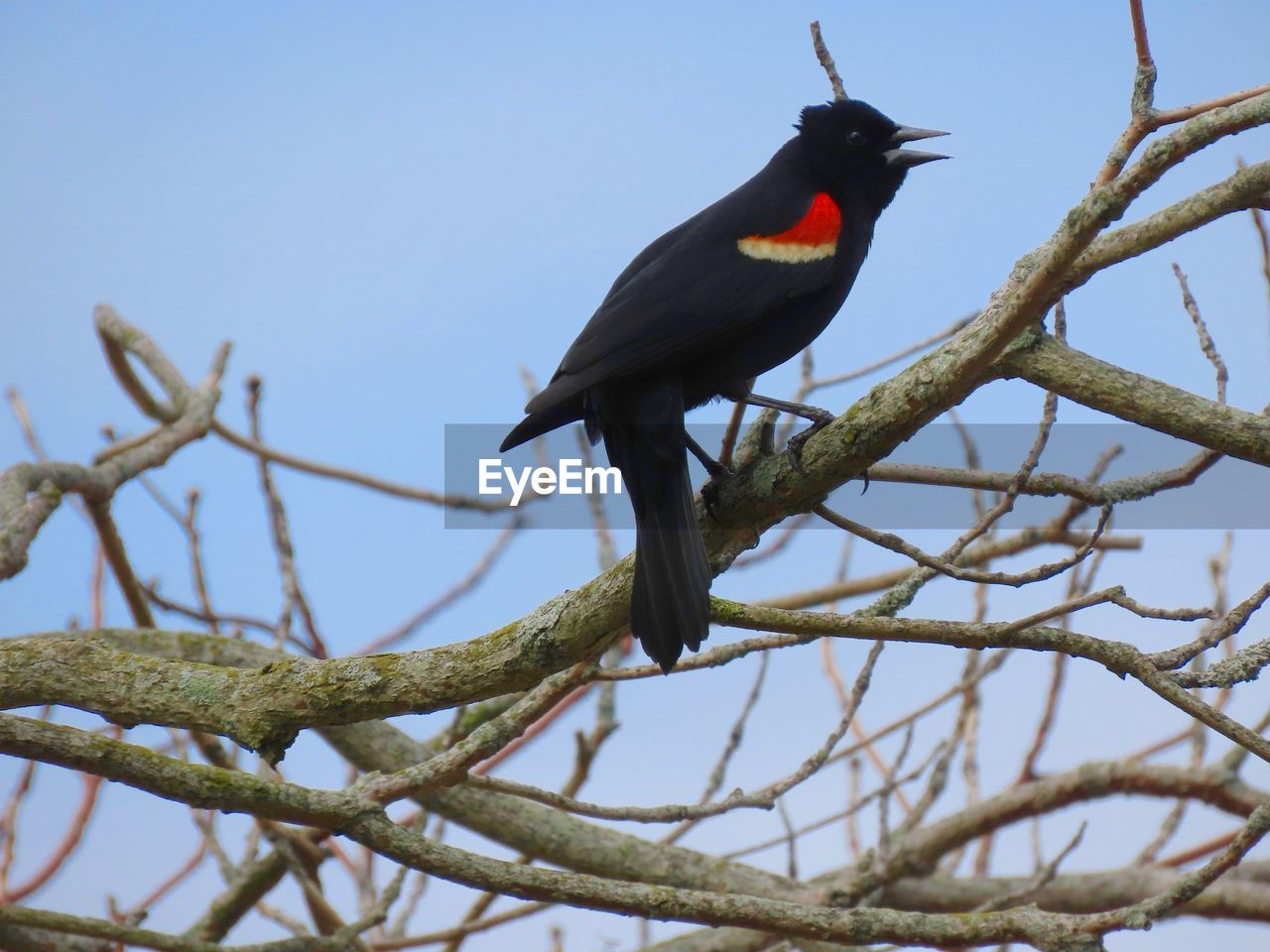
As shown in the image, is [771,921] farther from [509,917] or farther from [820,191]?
[820,191]

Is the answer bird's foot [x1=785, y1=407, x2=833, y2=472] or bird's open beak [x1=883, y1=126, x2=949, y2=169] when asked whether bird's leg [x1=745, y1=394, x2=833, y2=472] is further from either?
bird's open beak [x1=883, y1=126, x2=949, y2=169]

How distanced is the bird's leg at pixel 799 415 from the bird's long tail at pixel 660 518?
0.68 ft

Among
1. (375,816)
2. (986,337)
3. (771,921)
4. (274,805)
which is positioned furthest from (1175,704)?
(274,805)

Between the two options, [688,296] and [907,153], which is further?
[907,153]

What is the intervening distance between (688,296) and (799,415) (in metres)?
0.41

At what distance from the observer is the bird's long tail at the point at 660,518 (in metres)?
2.43

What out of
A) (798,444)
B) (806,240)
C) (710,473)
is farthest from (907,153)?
(798,444)

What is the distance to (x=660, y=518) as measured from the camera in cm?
266

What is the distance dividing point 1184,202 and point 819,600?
7.82 ft

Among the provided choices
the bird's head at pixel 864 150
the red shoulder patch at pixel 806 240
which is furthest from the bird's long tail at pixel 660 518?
the bird's head at pixel 864 150

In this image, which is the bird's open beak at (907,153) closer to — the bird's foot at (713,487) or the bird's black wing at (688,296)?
the bird's black wing at (688,296)

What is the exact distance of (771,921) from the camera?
2.42 meters

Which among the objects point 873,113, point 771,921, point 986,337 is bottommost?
point 771,921

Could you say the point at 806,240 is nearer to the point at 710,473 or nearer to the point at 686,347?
the point at 686,347
